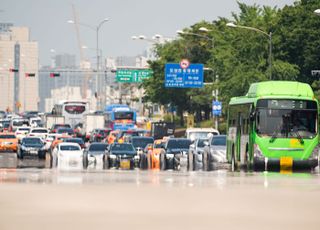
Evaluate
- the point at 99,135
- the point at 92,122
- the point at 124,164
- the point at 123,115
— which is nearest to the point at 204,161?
the point at 124,164

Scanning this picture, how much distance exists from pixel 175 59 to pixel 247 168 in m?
76.8

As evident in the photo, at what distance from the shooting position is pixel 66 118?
126 metres

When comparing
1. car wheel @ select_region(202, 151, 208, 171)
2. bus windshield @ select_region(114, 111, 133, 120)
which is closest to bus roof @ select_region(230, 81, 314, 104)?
car wheel @ select_region(202, 151, 208, 171)

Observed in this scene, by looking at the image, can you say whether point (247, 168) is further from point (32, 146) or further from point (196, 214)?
point (32, 146)

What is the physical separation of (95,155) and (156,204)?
30738 mm

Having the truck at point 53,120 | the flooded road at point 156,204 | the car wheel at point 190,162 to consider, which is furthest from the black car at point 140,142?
the truck at point 53,120

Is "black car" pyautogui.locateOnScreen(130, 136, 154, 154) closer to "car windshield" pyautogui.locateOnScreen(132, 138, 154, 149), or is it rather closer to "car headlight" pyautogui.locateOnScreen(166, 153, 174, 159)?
"car windshield" pyautogui.locateOnScreen(132, 138, 154, 149)

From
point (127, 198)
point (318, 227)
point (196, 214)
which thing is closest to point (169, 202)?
point (127, 198)

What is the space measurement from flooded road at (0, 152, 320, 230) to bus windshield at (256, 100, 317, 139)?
33.8 feet

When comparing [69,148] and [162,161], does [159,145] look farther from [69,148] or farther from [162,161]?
[69,148]

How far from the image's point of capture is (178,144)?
52.5 m

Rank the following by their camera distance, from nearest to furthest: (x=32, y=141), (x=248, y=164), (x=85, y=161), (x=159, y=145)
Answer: (x=248, y=164) → (x=85, y=161) → (x=159, y=145) → (x=32, y=141)

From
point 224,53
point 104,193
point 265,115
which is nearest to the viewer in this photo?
point 104,193

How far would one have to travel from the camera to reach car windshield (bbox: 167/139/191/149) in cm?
5231
